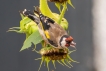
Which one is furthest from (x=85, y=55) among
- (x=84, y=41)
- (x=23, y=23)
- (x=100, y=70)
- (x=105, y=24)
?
(x=23, y=23)

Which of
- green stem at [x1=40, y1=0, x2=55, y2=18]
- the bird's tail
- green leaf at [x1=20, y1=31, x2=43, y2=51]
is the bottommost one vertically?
green leaf at [x1=20, y1=31, x2=43, y2=51]

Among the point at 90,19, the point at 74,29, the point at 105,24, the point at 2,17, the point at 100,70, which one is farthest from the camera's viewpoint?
the point at 105,24

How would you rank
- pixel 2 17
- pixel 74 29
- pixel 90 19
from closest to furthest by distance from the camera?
pixel 2 17 → pixel 74 29 → pixel 90 19

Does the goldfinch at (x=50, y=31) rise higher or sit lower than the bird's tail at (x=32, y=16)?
lower

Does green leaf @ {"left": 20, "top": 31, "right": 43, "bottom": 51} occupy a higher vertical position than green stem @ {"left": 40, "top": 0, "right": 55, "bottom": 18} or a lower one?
lower

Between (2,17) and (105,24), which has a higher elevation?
(105,24)

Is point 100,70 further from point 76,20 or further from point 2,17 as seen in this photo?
point 2,17

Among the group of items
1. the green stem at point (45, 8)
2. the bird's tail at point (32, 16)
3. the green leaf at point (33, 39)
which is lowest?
the green leaf at point (33, 39)

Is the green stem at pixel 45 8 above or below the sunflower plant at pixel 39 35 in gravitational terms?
above
